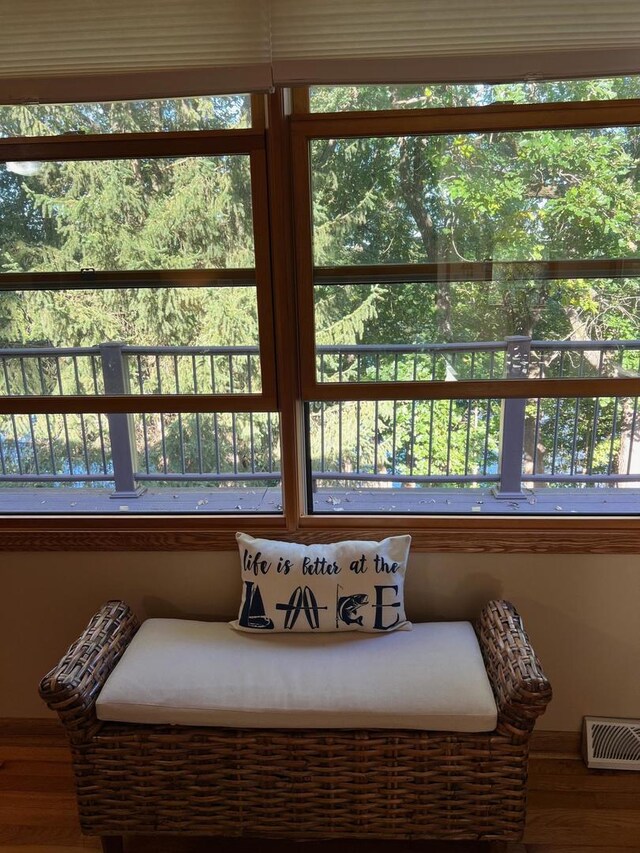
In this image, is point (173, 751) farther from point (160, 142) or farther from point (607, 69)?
point (607, 69)

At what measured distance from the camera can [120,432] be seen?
2281 millimetres

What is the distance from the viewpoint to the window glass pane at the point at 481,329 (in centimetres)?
193

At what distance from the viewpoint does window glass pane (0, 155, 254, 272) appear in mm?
1914

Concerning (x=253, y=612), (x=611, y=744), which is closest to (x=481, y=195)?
(x=253, y=612)

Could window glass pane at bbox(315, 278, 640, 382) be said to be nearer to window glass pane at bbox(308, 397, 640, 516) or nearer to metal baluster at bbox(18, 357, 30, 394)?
window glass pane at bbox(308, 397, 640, 516)

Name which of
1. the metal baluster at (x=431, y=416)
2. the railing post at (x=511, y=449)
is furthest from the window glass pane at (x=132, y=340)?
the railing post at (x=511, y=449)

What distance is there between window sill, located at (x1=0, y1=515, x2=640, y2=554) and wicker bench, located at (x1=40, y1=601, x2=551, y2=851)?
1.37ft

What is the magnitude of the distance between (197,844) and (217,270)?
5.73ft

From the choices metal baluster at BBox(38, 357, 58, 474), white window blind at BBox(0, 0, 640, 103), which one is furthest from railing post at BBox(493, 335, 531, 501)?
metal baluster at BBox(38, 357, 58, 474)

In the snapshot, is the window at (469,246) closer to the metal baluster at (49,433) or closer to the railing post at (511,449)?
the railing post at (511,449)

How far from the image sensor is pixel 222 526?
6.84 ft

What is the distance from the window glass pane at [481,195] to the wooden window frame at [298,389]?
5 centimetres

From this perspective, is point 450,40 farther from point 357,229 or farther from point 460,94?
point 357,229

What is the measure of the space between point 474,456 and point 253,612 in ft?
3.22
